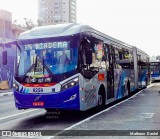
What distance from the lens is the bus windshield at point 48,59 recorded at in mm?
11250

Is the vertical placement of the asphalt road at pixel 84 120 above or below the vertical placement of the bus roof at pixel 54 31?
below

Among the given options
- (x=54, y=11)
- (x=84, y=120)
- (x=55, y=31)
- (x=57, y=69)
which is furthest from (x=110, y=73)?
(x=54, y=11)

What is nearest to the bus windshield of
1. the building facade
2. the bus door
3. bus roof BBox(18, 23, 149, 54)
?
bus roof BBox(18, 23, 149, 54)

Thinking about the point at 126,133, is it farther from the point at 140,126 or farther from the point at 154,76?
the point at 154,76

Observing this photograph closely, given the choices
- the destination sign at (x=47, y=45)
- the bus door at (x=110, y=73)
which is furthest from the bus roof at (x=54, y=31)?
the bus door at (x=110, y=73)

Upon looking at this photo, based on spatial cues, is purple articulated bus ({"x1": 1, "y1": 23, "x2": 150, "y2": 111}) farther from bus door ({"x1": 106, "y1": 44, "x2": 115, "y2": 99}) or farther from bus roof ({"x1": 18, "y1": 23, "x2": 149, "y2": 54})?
bus door ({"x1": 106, "y1": 44, "x2": 115, "y2": 99})

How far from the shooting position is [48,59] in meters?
11.4

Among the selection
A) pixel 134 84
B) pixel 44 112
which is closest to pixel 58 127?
pixel 44 112

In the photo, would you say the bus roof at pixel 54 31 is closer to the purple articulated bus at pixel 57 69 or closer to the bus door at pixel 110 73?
the purple articulated bus at pixel 57 69

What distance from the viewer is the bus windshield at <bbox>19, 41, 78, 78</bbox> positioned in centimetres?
1125

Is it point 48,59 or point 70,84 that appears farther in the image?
point 48,59

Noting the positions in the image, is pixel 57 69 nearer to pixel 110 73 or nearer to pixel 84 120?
pixel 84 120

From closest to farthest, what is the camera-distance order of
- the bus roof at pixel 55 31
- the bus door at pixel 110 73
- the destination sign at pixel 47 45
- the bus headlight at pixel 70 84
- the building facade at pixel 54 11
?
the bus headlight at pixel 70 84, the destination sign at pixel 47 45, the bus roof at pixel 55 31, the bus door at pixel 110 73, the building facade at pixel 54 11

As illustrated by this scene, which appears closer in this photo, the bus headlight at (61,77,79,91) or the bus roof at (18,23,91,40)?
the bus headlight at (61,77,79,91)
